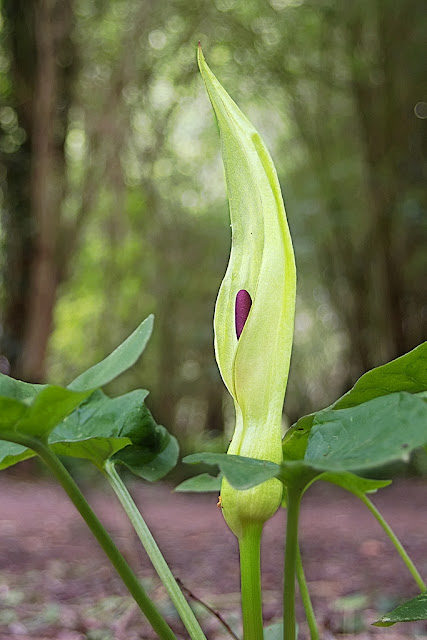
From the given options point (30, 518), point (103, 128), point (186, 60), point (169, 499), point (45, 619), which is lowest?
point (169, 499)

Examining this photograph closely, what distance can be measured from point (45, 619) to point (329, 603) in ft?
1.62

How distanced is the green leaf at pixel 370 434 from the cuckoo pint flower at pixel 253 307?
Answer: 0.12 feet

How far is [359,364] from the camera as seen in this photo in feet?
15.5

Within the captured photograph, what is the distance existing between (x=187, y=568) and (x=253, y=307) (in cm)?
144

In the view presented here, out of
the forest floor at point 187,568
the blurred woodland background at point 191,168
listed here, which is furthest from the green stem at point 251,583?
the blurred woodland background at point 191,168

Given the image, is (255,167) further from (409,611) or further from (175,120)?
(175,120)

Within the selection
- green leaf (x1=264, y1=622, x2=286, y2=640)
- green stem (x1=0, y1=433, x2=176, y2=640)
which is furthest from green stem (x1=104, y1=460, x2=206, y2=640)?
green leaf (x1=264, y1=622, x2=286, y2=640)

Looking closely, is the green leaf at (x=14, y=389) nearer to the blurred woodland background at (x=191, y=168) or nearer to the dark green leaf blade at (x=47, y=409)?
the dark green leaf blade at (x=47, y=409)

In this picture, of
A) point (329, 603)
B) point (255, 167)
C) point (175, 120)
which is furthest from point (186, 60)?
point (255, 167)

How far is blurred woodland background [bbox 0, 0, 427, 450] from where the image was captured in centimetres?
356

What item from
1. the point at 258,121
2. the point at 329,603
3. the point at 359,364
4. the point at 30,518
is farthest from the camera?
the point at 258,121

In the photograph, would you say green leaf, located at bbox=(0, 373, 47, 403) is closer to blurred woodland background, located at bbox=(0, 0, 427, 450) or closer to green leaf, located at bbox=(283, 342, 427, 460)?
green leaf, located at bbox=(283, 342, 427, 460)

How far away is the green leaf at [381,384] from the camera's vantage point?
1.49 ft

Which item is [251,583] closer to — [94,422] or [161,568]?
[161,568]
